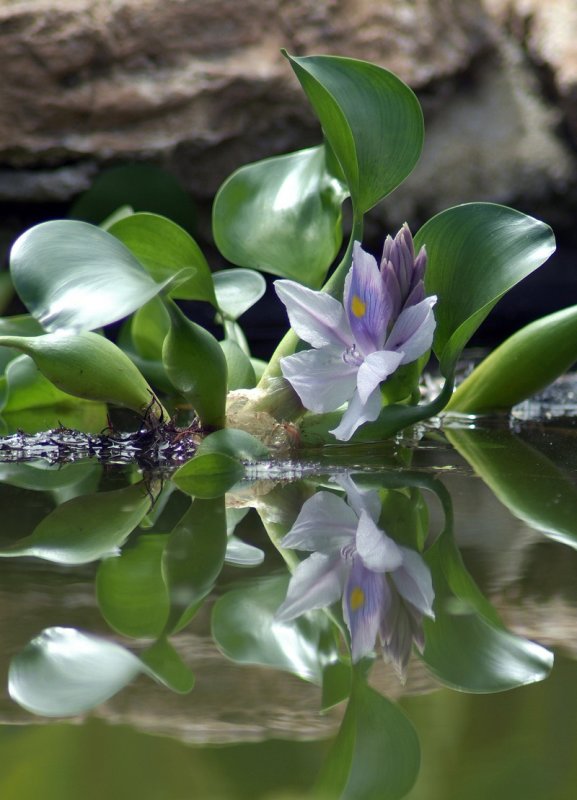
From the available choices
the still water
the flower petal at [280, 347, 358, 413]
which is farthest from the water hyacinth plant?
the still water

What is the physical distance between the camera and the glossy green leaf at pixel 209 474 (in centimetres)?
75

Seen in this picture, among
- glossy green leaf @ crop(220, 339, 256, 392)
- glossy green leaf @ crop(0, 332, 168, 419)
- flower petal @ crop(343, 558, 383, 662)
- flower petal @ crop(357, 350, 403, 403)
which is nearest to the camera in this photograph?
flower petal @ crop(343, 558, 383, 662)

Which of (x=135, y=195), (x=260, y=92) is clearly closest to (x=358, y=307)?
(x=135, y=195)

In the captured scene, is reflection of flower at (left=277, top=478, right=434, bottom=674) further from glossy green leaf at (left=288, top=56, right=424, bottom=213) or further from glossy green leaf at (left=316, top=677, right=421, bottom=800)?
glossy green leaf at (left=288, top=56, right=424, bottom=213)

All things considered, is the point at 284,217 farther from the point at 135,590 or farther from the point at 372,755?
the point at 372,755

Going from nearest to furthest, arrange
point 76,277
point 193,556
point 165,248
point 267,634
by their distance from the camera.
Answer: point 267,634, point 193,556, point 76,277, point 165,248

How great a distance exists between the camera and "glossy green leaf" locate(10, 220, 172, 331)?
693 millimetres

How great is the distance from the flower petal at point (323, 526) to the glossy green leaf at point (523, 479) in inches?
4.5

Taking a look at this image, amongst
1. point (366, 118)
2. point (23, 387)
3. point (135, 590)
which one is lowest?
point (23, 387)

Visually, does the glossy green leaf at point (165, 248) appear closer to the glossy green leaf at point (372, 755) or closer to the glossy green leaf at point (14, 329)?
the glossy green leaf at point (14, 329)

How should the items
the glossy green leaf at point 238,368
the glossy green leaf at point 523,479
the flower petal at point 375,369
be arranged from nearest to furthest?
the glossy green leaf at point 523,479, the flower petal at point 375,369, the glossy green leaf at point 238,368

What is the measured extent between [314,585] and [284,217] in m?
0.57

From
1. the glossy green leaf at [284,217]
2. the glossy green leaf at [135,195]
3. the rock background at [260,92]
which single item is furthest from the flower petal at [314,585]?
the rock background at [260,92]

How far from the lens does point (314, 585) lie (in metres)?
0.52
